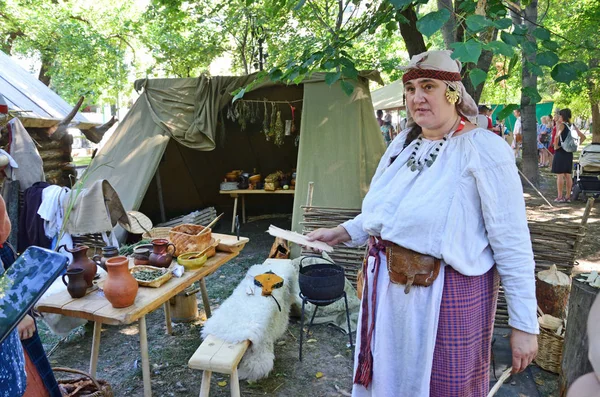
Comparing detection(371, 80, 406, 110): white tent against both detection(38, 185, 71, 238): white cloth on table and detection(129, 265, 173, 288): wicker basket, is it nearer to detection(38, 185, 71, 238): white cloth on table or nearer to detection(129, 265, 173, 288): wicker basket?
detection(38, 185, 71, 238): white cloth on table

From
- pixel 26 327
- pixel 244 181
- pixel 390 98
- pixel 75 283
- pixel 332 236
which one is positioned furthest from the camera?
pixel 390 98

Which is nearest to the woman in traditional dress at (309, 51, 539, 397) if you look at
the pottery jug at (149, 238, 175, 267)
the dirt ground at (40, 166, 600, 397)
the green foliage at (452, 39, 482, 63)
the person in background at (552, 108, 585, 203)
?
the green foliage at (452, 39, 482, 63)

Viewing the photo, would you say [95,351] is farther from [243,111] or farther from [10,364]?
[243,111]

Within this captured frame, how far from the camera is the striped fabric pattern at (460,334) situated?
53.6 inches

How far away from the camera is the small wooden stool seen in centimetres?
221

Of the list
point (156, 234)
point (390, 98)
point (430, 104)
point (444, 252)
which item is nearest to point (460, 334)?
point (444, 252)

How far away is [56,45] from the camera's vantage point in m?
10.3

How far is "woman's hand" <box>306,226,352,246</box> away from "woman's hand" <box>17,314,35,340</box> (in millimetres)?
1121

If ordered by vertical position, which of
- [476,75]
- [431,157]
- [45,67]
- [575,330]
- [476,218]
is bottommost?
[575,330]

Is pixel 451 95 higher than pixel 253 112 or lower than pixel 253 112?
lower

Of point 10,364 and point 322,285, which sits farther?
point 322,285

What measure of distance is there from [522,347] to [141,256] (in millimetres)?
2283

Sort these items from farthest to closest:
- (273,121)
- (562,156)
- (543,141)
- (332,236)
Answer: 1. (543,141)
2. (562,156)
3. (273,121)
4. (332,236)

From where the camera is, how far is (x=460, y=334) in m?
1.37
